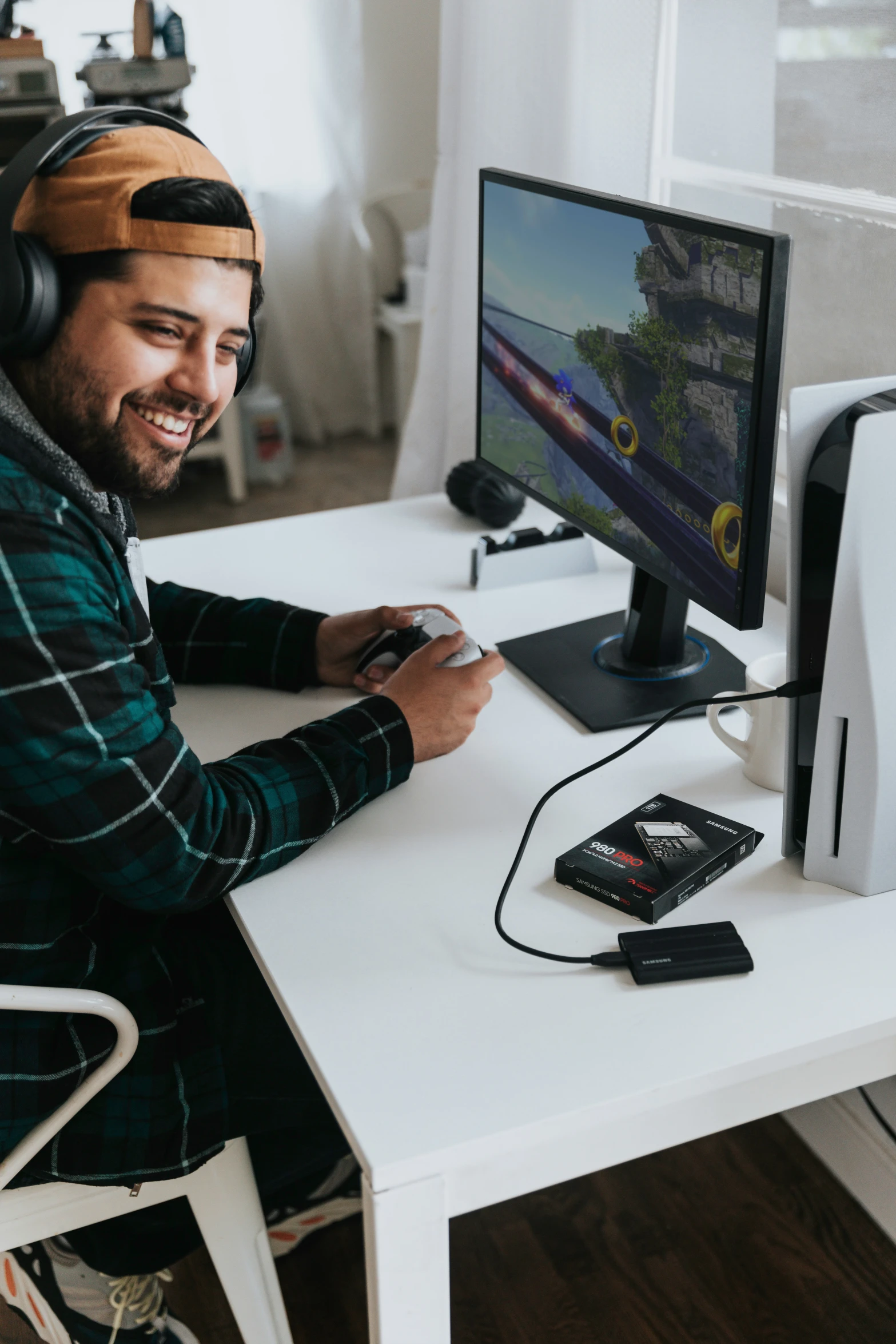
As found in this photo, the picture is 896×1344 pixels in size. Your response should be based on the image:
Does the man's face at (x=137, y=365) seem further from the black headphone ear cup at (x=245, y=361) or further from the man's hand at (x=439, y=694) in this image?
the man's hand at (x=439, y=694)

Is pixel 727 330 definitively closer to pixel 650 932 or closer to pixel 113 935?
pixel 650 932

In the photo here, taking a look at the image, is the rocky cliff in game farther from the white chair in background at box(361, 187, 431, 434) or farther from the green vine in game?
the white chair in background at box(361, 187, 431, 434)

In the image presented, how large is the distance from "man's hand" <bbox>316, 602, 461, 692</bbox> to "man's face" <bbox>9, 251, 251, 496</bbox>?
1.00ft

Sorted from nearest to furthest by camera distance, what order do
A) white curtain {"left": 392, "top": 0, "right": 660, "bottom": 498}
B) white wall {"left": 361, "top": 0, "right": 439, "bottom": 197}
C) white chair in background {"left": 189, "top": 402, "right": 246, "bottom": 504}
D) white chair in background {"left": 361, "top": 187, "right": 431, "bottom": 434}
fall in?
1. white curtain {"left": 392, "top": 0, "right": 660, "bottom": 498}
2. white chair in background {"left": 189, "top": 402, "right": 246, "bottom": 504}
3. white chair in background {"left": 361, "top": 187, "right": 431, "bottom": 434}
4. white wall {"left": 361, "top": 0, "right": 439, "bottom": 197}

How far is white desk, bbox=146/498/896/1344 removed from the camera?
0.69m

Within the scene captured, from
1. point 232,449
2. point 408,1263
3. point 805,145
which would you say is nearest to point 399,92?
point 232,449

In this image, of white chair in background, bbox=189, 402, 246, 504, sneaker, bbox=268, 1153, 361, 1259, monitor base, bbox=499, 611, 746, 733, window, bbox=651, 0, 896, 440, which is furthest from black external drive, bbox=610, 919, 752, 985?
white chair in background, bbox=189, 402, 246, 504

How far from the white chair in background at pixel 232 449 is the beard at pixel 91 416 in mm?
2772

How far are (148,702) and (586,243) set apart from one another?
573mm

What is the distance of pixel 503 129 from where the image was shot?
1971 mm

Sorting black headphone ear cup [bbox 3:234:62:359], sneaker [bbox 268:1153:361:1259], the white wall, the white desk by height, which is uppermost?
the white wall

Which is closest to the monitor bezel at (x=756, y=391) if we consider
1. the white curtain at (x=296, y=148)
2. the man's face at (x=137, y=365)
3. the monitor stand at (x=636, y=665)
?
the monitor stand at (x=636, y=665)

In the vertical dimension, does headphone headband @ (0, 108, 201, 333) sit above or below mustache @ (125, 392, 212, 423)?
above

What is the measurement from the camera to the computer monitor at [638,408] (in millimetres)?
886
